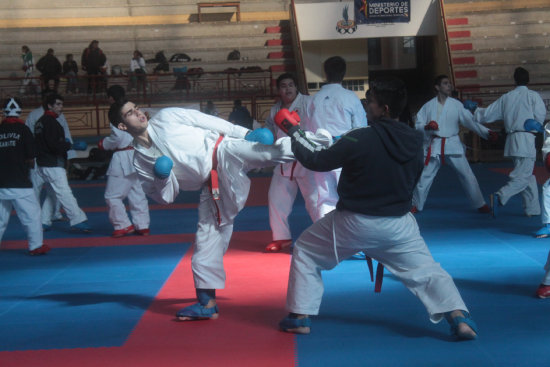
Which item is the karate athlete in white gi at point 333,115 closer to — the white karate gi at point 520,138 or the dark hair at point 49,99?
the white karate gi at point 520,138

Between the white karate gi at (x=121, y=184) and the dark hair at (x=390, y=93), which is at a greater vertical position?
the dark hair at (x=390, y=93)

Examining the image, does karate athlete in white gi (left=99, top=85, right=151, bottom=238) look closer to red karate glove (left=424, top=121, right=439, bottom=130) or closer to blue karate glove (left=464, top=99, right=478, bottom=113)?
red karate glove (left=424, top=121, right=439, bottom=130)

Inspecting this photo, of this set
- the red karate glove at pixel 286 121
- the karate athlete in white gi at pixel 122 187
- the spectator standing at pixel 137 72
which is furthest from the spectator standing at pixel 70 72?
the red karate glove at pixel 286 121

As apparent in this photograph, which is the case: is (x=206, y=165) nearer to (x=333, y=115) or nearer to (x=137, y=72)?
(x=333, y=115)

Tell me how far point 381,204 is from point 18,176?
3757 mm

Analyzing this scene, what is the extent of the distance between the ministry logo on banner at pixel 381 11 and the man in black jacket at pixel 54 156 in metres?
12.0

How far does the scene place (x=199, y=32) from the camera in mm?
19188

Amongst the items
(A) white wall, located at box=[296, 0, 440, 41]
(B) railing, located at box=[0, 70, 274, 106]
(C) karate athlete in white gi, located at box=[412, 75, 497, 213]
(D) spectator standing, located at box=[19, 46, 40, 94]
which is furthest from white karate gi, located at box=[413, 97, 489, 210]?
Answer: (D) spectator standing, located at box=[19, 46, 40, 94]

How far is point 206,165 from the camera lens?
366 centimetres

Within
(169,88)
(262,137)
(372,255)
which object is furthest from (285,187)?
(169,88)

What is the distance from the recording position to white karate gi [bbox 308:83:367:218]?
17.2 ft

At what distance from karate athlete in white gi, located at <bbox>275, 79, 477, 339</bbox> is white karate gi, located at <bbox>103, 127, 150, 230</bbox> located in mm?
3639

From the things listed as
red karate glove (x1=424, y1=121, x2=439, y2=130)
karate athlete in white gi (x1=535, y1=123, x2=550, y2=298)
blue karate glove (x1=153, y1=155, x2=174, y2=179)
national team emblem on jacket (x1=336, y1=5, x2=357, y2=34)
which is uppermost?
national team emblem on jacket (x1=336, y1=5, x2=357, y2=34)

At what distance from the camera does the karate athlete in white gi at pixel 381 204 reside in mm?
3219
